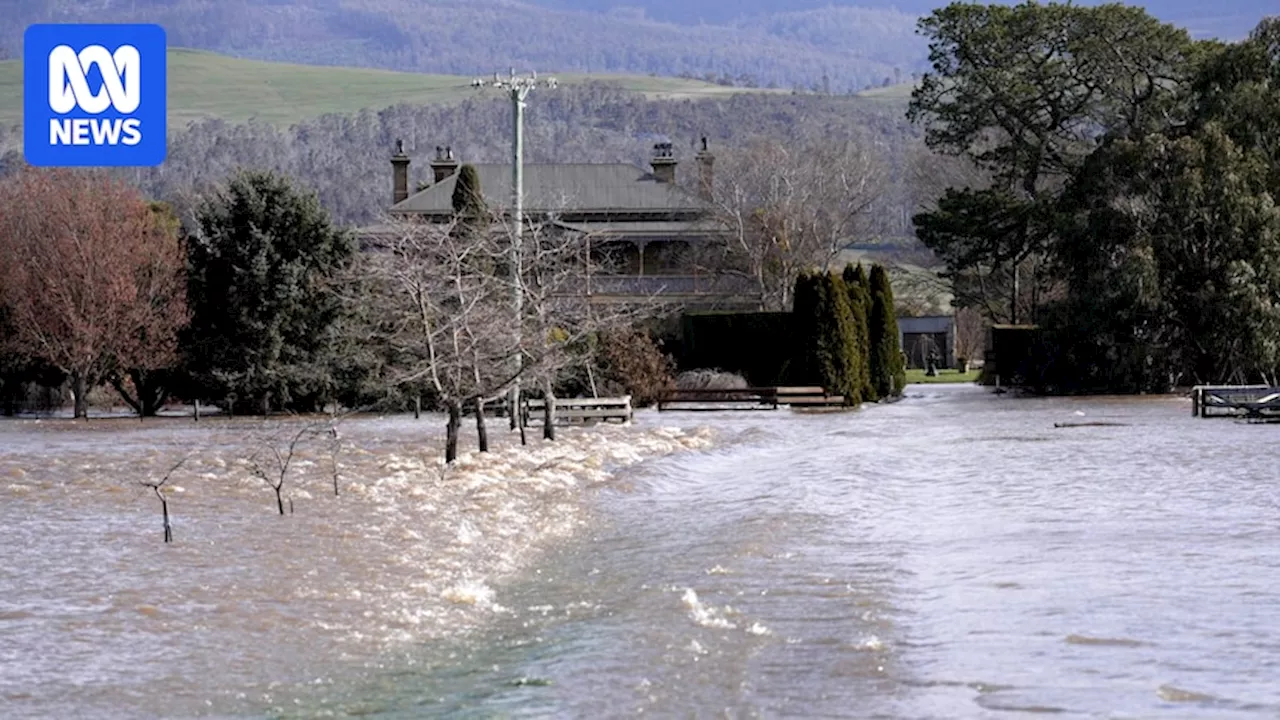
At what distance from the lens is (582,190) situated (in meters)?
70.6

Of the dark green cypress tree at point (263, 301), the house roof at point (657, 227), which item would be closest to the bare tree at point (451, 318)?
the dark green cypress tree at point (263, 301)

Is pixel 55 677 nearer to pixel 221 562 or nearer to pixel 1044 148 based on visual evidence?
pixel 221 562

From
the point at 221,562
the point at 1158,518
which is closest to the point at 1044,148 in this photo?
the point at 1158,518

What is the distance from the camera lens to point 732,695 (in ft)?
31.6

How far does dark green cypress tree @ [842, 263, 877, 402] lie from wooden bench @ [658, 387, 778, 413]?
3116 millimetres

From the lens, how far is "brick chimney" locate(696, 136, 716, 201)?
6912 centimetres

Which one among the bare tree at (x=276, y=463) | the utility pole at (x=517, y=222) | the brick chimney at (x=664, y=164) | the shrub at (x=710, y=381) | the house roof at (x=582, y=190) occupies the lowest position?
the bare tree at (x=276, y=463)

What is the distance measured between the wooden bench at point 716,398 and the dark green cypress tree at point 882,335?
20.0ft

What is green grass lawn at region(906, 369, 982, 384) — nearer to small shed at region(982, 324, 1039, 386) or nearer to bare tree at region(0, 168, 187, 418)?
small shed at region(982, 324, 1039, 386)

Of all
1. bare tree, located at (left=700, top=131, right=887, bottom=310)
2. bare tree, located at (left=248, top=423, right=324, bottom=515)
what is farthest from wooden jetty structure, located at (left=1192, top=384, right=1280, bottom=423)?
bare tree, located at (left=700, top=131, right=887, bottom=310)

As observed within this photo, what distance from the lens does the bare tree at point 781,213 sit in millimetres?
66188

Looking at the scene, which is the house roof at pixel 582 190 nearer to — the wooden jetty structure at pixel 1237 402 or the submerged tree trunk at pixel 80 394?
the submerged tree trunk at pixel 80 394

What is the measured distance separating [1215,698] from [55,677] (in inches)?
260

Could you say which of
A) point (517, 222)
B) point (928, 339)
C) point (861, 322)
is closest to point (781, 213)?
point (928, 339)
